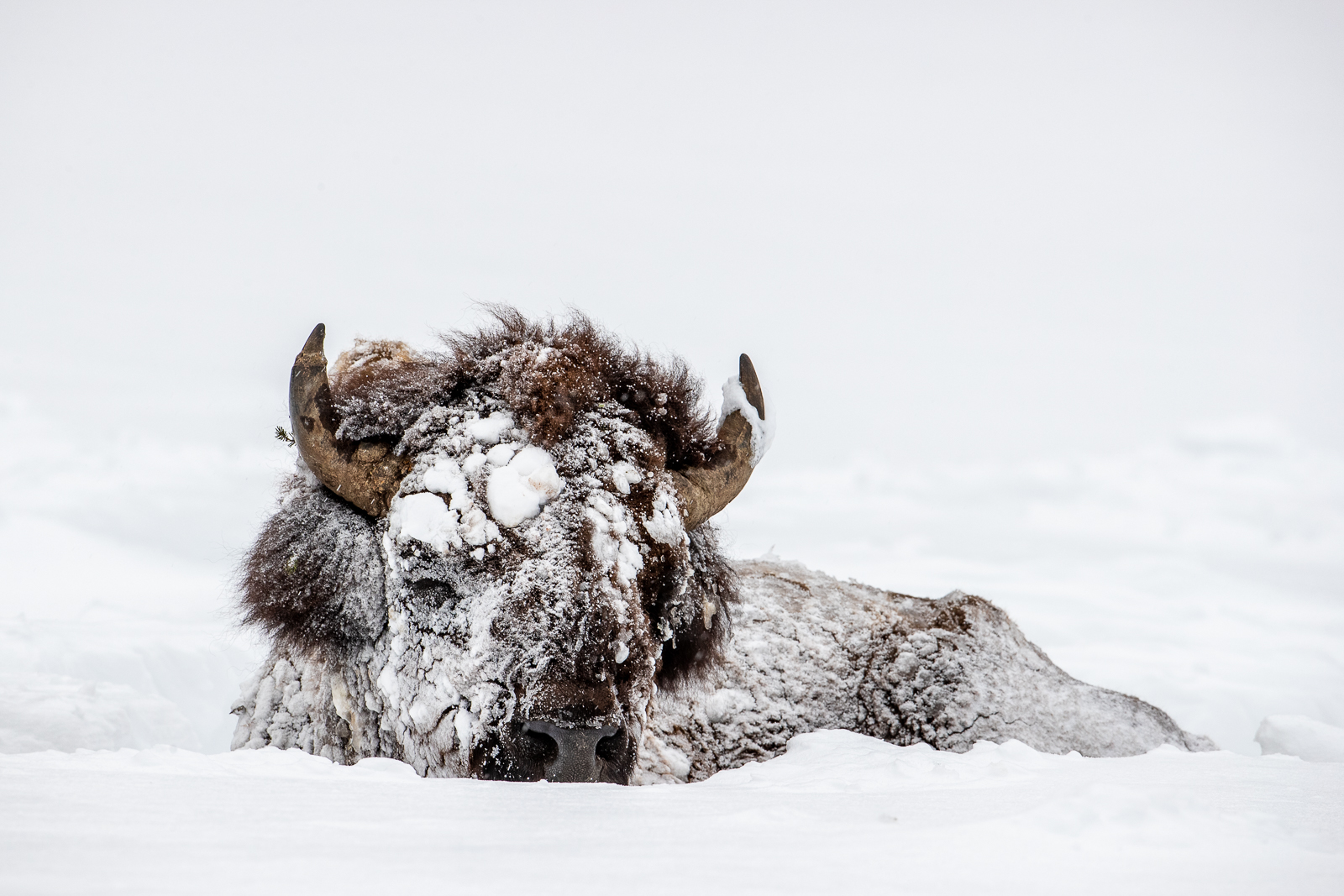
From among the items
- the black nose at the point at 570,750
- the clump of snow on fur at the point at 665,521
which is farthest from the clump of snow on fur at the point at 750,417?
the black nose at the point at 570,750

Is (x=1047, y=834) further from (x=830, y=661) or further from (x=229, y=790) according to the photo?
(x=830, y=661)

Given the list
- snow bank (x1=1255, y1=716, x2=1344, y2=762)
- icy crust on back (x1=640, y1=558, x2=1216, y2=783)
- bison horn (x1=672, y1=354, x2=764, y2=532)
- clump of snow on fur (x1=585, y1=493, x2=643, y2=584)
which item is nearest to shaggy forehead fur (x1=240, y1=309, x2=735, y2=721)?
clump of snow on fur (x1=585, y1=493, x2=643, y2=584)

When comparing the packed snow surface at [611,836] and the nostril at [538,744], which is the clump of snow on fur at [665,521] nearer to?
the nostril at [538,744]

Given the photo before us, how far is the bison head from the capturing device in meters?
3.05

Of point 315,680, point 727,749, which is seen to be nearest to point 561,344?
point 315,680

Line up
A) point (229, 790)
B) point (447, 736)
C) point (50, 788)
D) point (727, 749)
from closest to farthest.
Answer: point (50, 788) → point (229, 790) → point (447, 736) → point (727, 749)

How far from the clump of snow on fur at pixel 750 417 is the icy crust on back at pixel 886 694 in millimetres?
1000

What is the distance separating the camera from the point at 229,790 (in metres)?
2.04

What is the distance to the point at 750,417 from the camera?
422cm

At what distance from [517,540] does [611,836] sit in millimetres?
1606

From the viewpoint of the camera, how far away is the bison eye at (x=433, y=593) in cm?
332

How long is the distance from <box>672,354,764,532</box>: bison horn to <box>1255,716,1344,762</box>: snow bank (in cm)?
388

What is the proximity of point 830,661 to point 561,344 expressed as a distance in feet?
8.45

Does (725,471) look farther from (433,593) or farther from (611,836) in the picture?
(611,836)
